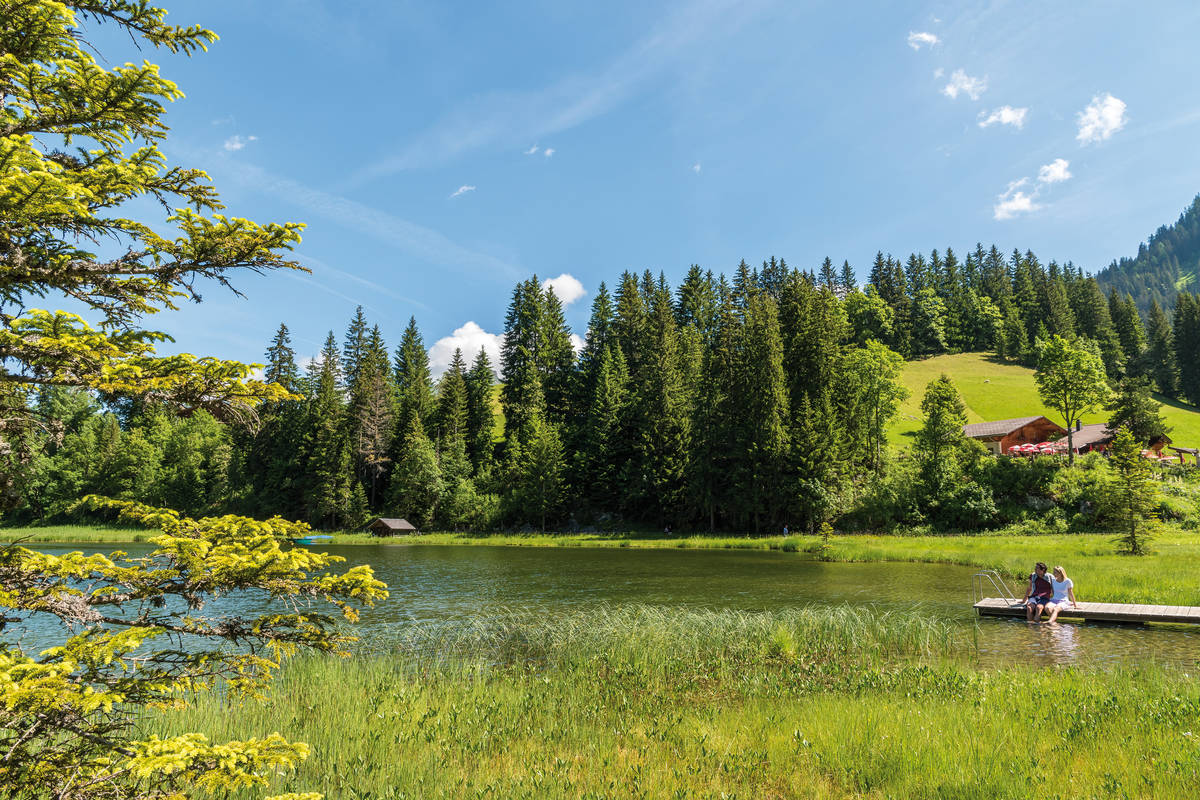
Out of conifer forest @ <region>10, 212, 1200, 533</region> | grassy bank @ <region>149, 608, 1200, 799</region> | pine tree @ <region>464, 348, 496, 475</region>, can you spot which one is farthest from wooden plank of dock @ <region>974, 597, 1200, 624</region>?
pine tree @ <region>464, 348, 496, 475</region>

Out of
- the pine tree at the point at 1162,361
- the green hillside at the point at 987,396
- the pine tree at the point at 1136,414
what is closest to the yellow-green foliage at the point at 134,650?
the pine tree at the point at 1136,414

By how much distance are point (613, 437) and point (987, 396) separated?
5956 centimetres

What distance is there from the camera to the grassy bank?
Result: 6.22 m

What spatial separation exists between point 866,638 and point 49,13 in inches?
620

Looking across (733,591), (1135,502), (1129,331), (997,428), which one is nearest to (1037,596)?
(733,591)

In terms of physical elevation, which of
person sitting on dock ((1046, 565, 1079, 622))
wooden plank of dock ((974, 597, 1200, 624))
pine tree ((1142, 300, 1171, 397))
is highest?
pine tree ((1142, 300, 1171, 397))

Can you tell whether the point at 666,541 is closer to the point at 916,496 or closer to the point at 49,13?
the point at 916,496

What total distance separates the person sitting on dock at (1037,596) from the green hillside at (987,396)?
5200 cm

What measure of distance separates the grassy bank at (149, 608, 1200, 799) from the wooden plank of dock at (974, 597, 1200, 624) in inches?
246

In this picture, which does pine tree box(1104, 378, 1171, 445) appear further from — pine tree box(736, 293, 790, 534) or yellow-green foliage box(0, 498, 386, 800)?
yellow-green foliage box(0, 498, 386, 800)

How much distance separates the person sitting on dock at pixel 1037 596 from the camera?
1684cm

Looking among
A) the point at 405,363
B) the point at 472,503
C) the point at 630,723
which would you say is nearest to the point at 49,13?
the point at 630,723

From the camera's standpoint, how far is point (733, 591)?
2384 centimetres

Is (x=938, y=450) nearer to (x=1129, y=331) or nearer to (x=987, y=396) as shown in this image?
(x=987, y=396)
